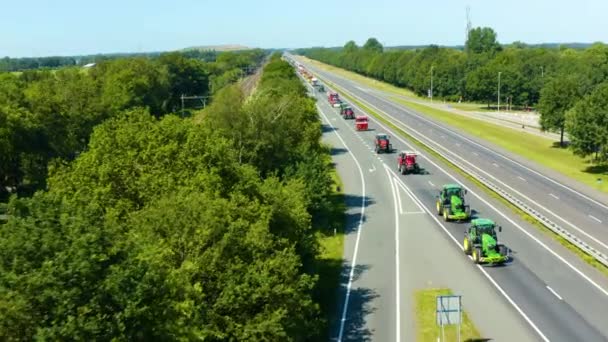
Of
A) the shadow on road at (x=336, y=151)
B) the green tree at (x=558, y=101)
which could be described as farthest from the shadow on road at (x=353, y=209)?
the green tree at (x=558, y=101)

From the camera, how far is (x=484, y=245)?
38344mm

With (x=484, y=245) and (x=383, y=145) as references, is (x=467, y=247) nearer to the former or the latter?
(x=484, y=245)

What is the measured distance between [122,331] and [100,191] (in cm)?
1512

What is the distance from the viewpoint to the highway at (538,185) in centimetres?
4656

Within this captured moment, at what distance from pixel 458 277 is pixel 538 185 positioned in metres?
27.9

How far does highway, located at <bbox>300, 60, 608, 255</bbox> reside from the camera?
46.6m

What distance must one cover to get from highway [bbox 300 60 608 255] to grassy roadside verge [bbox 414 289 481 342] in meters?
14.4

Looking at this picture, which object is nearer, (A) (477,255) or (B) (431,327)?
(B) (431,327)

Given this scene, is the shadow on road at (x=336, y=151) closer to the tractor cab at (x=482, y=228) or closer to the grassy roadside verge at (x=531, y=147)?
the grassy roadside verge at (x=531, y=147)

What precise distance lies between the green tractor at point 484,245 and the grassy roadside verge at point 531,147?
24.9 meters

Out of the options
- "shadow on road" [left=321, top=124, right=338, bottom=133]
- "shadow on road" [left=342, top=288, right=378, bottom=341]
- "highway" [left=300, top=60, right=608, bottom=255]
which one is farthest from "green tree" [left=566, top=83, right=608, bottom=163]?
"shadow on road" [left=321, top=124, right=338, bottom=133]

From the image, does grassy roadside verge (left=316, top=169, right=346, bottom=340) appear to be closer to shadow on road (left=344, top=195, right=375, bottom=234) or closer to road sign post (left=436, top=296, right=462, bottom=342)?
shadow on road (left=344, top=195, right=375, bottom=234)

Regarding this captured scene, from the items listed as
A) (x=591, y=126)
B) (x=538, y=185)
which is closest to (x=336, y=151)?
(x=538, y=185)

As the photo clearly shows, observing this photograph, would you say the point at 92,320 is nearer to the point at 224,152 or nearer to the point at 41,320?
the point at 41,320
